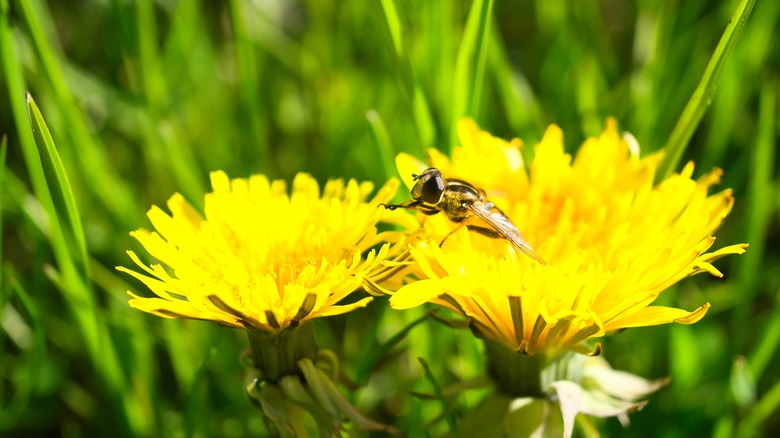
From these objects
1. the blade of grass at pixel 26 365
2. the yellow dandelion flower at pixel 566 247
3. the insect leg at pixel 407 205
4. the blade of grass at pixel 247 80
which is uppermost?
the blade of grass at pixel 247 80

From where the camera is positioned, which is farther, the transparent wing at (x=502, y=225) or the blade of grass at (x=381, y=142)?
the blade of grass at (x=381, y=142)

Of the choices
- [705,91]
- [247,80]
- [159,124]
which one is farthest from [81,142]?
[705,91]

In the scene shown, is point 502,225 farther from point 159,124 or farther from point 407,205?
point 159,124

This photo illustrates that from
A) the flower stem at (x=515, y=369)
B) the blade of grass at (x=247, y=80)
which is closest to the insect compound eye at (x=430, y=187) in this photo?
the flower stem at (x=515, y=369)

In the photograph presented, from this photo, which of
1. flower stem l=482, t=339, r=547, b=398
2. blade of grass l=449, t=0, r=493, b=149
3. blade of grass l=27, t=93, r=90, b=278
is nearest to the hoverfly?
flower stem l=482, t=339, r=547, b=398

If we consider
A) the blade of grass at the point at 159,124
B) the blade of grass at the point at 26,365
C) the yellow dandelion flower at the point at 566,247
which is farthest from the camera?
the blade of grass at the point at 159,124

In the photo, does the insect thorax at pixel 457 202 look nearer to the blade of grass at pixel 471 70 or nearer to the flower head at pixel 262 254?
the flower head at pixel 262 254

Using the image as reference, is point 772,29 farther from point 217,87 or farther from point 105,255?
point 105,255

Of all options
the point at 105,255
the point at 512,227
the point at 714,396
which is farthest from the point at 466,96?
the point at 105,255
